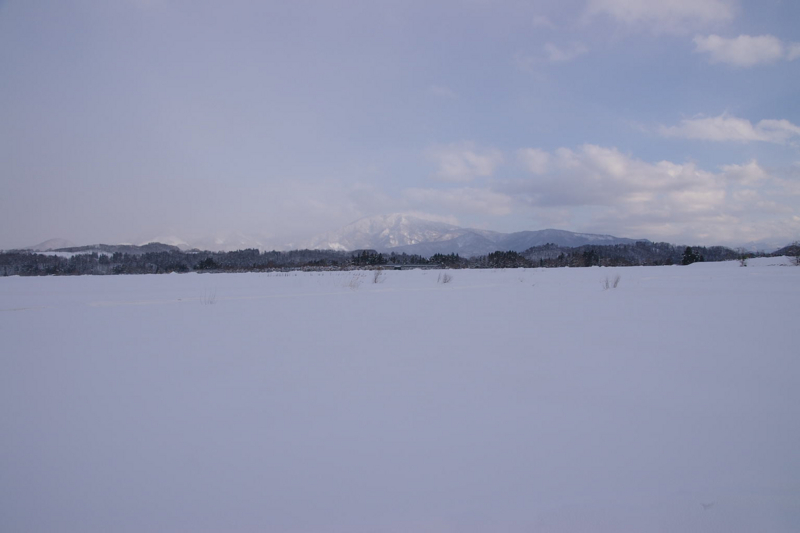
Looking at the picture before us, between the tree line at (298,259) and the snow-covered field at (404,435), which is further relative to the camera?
the tree line at (298,259)

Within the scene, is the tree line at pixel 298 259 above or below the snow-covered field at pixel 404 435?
above

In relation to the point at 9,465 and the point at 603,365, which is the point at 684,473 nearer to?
the point at 603,365

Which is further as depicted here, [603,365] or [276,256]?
[276,256]

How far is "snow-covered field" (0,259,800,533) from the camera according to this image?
1.39 m

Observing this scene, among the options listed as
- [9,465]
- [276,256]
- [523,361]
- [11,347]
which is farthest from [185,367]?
[276,256]

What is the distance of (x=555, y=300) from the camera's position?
25.8 feet

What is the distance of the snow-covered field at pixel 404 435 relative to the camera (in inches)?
54.7

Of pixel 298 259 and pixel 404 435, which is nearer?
pixel 404 435

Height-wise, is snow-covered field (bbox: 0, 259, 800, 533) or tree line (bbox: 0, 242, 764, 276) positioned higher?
tree line (bbox: 0, 242, 764, 276)

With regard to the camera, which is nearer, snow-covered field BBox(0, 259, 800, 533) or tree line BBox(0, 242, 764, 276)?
snow-covered field BBox(0, 259, 800, 533)

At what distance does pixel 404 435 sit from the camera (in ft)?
6.34

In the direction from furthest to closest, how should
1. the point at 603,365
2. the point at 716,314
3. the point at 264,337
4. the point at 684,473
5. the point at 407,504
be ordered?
the point at 716,314, the point at 264,337, the point at 603,365, the point at 684,473, the point at 407,504

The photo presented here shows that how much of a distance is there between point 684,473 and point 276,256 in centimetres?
8052

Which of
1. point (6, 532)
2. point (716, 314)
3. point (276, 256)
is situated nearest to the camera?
point (6, 532)
